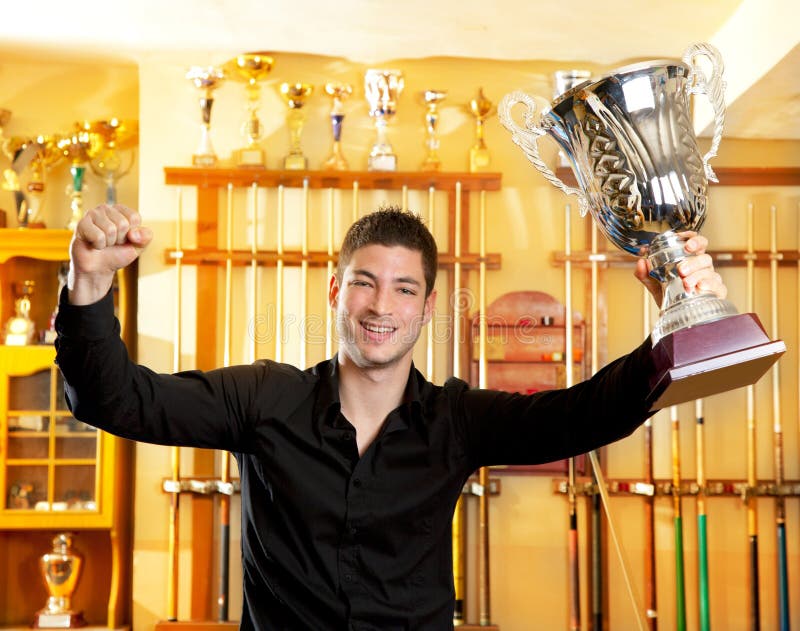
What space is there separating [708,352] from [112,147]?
3584 millimetres

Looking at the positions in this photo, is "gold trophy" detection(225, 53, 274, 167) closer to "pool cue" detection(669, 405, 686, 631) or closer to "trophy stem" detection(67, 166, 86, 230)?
"trophy stem" detection(67, 166, 86, 230)

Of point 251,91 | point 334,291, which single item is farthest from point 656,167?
point 251,91

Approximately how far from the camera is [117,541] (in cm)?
440

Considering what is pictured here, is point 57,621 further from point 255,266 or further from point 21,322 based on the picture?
point 255,266

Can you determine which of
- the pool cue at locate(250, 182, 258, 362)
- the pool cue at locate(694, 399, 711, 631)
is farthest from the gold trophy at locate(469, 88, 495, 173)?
the pool cue at locate(694, 399, 711, 631)

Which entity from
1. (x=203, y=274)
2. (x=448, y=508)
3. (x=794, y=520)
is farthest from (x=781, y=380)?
(x=448, y=508)

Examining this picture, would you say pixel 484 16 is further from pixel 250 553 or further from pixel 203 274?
pixel 250 553

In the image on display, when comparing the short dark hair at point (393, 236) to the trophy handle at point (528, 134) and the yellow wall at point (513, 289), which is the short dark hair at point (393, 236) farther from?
the yellow wall at point (513, 289)

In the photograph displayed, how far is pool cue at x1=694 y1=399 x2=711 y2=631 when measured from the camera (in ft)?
14.1

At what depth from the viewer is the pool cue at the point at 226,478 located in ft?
14.0

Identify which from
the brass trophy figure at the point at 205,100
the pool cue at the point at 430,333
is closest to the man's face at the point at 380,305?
the pool cue at the point at 430,333

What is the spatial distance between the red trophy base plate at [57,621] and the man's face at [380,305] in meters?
2.89

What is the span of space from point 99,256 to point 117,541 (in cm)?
323

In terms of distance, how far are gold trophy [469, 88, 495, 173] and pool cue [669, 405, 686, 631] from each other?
1.37 m
